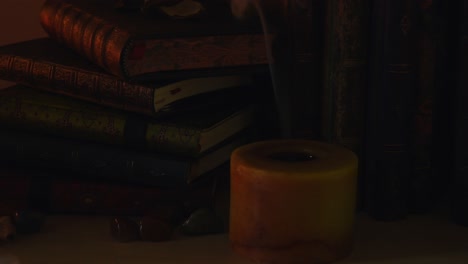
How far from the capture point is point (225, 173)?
2.89 feet

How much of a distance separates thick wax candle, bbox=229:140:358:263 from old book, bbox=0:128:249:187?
11cm

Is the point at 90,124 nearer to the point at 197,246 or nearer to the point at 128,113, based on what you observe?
the point at 128,113

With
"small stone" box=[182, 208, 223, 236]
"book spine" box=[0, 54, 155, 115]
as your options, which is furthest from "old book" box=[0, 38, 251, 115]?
"small stone" box=[182, 208, 223, 236]

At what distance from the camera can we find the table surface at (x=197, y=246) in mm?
668

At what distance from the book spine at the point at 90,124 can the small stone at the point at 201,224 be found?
6 centimetres

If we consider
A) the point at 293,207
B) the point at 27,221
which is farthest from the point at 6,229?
the point at 293,207

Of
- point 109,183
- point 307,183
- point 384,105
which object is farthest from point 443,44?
point 109,183

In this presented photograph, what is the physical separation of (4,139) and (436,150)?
43 cm

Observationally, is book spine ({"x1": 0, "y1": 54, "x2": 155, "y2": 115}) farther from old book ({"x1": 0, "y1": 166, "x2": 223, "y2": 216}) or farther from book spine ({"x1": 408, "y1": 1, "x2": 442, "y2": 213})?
book spine ({"x1": 408, "y1": 1, "x2": 442, "y2": 213})

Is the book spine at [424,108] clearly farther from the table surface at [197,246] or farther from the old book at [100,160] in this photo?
the old book at [100,160]

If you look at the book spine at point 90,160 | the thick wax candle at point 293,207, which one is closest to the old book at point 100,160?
the book spine at point 90,160

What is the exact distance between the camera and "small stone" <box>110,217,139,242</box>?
2.31 ft

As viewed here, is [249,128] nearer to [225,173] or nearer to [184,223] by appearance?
[225,173]

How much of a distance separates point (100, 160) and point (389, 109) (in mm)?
279
